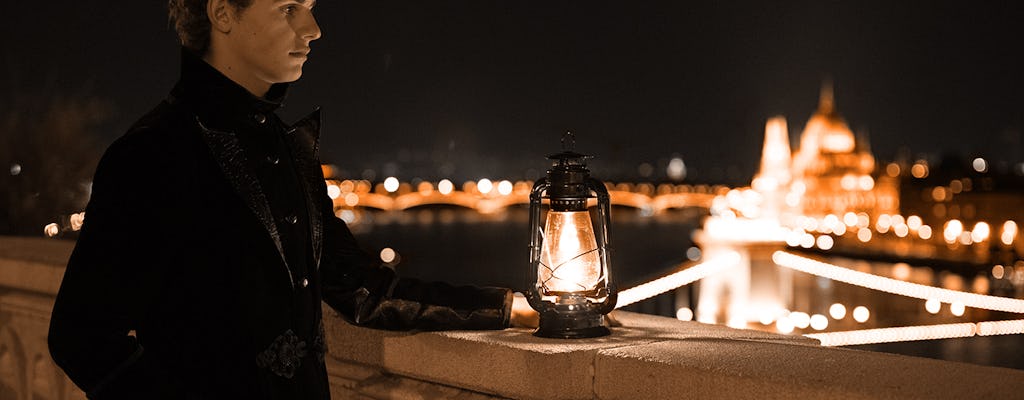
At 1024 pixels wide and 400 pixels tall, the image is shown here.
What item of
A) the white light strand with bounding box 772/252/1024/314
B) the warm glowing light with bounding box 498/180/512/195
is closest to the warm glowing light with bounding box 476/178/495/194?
the warm glowing light with bounding box 498/180/512/195

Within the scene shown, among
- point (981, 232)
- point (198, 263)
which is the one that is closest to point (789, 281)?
point (981, 232)

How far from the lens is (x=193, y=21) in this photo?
177cm

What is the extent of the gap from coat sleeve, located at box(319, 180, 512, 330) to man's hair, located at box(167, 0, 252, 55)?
378 mm

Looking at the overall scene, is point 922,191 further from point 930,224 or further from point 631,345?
point 631,345

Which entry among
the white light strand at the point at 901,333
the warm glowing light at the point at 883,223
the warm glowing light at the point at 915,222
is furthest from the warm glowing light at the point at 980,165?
the white light strand at the point at 901,333

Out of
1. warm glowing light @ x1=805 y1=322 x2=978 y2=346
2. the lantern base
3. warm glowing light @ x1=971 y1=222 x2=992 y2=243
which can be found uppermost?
the lantern base

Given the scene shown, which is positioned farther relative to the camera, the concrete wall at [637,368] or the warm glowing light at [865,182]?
the warm glowing light at [865,182]

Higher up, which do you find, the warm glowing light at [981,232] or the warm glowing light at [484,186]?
the warm glowing light at [484,186]

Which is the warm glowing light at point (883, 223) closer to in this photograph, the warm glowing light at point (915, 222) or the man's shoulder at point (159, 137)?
the warm glowing light at point (915, 222)

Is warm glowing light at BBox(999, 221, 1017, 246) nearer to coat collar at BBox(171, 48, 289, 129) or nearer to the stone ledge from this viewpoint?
the stone ledge

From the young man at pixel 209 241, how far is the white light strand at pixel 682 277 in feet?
37.0

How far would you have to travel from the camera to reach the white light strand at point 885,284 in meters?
14.8

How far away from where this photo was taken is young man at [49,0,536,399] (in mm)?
1546

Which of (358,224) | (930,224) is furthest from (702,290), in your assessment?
(358,224)
